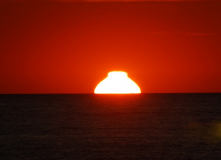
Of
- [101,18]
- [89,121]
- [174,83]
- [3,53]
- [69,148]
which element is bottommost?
[69,148]

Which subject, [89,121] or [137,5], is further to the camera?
[137,5]

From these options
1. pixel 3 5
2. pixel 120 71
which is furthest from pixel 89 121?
pixel 3 5

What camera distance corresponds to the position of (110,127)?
3.75 ft

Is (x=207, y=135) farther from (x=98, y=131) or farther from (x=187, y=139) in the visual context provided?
(x=98, y=131)

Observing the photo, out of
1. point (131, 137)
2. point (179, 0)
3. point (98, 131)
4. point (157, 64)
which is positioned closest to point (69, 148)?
point (98, 131)

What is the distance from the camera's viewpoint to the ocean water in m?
1.03

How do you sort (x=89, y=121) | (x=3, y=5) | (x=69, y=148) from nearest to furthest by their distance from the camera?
1. (x=69, y=148)
2. (x=89, y=121)
3. (x=3, y=5)

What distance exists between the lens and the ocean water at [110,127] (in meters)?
1.03

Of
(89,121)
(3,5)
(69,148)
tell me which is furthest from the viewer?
(3,5)

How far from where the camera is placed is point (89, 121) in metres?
1.16

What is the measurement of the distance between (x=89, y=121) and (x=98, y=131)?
68mm

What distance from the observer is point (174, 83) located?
1.81 metres

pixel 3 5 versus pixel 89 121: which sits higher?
pixel 3 5

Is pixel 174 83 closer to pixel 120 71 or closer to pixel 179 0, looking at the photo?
pixel 120 71
